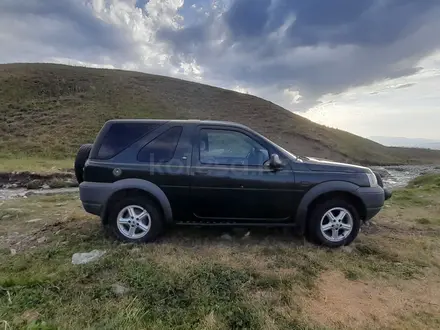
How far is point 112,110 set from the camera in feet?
111

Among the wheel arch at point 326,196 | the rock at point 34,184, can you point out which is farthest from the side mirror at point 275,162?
the rock at point 34,184

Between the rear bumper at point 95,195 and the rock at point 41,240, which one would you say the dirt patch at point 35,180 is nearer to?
the rock at point 41,240

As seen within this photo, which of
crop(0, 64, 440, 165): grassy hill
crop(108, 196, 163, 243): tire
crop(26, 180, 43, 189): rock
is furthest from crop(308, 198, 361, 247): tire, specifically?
crop(0, 64, 440, 165): grassy hill

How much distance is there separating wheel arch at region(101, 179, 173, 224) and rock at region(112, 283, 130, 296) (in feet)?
4.43

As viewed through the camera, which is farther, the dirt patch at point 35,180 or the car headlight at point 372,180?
the dirt patch at point 35,180

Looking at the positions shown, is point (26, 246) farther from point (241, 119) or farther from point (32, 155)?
point (241, 119)

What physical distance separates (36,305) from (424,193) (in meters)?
10.5

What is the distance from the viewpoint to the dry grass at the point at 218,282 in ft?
9.41

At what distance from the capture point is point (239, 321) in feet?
9.27

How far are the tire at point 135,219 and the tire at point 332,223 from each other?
2.23 m

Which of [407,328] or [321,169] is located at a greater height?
[321,169]

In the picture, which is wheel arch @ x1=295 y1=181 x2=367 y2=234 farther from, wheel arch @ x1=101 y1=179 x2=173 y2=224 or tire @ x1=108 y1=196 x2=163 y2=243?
tire @ x1=108 y1=196 x2=163 y2=243

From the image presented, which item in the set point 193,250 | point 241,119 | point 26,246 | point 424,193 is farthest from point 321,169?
point 241,119

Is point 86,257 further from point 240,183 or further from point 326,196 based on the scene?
point 326,196
